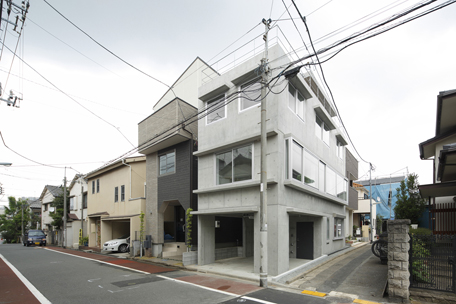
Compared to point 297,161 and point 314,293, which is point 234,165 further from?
point 314,293

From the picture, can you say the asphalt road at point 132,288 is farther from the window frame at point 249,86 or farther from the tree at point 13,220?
the tree at point 13,220

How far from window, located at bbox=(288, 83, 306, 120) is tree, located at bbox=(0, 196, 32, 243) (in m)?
49.6

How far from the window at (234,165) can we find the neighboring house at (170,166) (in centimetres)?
293

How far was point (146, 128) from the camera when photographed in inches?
720

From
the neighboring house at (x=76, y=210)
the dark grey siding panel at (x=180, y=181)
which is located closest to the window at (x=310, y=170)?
the dark grey siding panel at (x=180, y=181)

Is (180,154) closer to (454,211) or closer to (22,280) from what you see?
(22,280)

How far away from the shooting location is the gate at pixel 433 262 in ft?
24.2

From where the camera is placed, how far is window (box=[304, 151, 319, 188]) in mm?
13328

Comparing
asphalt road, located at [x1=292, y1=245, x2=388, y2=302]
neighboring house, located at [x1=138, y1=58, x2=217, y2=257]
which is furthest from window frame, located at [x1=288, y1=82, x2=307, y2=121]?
asphalt road, located at [x1=292, y1=245, x2=388, y2=302]

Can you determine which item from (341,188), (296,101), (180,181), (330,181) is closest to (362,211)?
(341,188)

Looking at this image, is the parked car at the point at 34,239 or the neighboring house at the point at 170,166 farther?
the parked car at the point at 34,239

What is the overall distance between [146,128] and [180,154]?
3278 millimetres

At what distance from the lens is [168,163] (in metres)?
17.8

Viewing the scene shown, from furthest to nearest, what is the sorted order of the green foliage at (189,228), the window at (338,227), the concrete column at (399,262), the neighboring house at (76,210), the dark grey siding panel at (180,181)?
the neighboring house at (76,210) < the window at (338,227) < the dark grey siding panel at (180,181) < the green foliage at (189,228) < the concrete column at (399,262)
